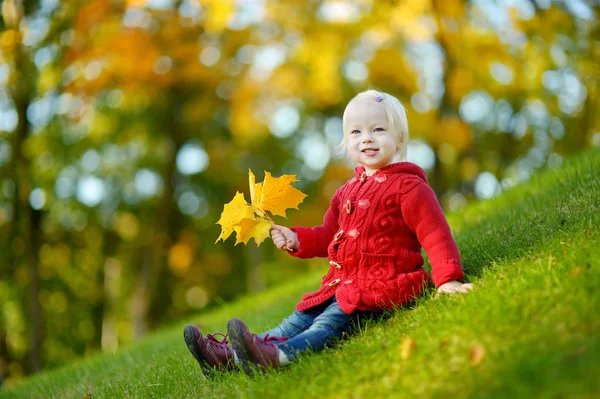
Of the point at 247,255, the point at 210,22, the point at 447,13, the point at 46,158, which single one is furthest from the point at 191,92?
the point at 247,255

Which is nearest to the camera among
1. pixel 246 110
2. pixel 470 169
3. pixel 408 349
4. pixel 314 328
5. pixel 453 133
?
pixel 408 349

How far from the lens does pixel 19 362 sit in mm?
18406

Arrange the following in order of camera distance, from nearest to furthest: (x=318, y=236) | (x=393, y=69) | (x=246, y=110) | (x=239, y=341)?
1. (x=239, y=341)
2. (x=318, y=236)
3. (x=393, y=69)
4. (x=246, y=110)

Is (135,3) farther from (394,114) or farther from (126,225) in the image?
(126,225)

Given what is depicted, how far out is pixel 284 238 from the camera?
3322 mm

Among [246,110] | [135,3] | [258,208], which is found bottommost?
[258,208]

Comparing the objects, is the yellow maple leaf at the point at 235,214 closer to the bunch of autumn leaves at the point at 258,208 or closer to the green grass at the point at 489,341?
the bunch of autumn leaves at the point at 258,208

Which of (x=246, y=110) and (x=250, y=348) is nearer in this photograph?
(x=250, y=348)

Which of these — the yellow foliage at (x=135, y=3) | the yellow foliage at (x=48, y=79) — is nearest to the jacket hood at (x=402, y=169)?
the yellow foliage at (x=135, y=3)

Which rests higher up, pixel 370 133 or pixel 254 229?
pixel 370 133

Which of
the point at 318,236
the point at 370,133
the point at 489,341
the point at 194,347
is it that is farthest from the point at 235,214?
the point at 489,341

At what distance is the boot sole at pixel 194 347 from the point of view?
117 inches

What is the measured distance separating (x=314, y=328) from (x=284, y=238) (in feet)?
1.86

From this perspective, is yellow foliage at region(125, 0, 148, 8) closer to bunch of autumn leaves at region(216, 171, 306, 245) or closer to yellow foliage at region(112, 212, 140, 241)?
bunch of autumn leaves at region(216, 171, 306, 245)
